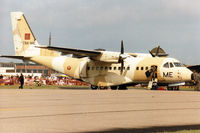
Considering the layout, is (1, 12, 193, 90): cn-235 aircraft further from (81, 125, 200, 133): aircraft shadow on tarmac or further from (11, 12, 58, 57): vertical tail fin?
(81, 125, 200, 133): aircraft shadow on tarmac

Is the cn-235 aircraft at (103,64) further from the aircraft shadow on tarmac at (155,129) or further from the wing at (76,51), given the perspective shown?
the aircraft shadow on tarmac at (155,129)

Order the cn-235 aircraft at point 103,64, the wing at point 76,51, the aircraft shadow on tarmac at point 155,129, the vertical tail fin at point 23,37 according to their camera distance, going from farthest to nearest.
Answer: the vertical tail fin at point 23,37
the wing at point 76,51
the cn-235 aircraft at point 103,64
the aircraft shadow on tarmac at point 155,129

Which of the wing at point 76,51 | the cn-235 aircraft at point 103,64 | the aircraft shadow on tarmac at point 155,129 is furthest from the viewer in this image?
the wing at point 76,51

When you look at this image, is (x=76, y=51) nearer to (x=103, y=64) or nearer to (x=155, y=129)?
(x=103, y=64)

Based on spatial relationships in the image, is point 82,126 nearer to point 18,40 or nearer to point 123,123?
point 123,123

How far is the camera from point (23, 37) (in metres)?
40.4

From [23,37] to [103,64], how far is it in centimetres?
1037

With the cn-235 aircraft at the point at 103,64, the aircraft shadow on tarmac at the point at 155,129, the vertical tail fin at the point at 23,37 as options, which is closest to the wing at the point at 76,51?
the cn-235 aircraft at the point at 103,64

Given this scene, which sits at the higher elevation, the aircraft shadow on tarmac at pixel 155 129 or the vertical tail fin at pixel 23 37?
the vertical tail fin at pixel 23 37

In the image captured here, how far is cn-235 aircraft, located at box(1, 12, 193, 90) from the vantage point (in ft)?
108

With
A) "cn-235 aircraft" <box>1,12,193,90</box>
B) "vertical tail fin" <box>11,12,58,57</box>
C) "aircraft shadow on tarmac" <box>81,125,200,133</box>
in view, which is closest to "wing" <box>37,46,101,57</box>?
"cn-235 aircraft" <box>1,12,193,90</box>

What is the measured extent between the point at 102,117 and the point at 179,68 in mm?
22182

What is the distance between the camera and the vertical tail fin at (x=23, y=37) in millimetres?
40188

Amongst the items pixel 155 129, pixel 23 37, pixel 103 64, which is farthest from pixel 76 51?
pixel 155 129
